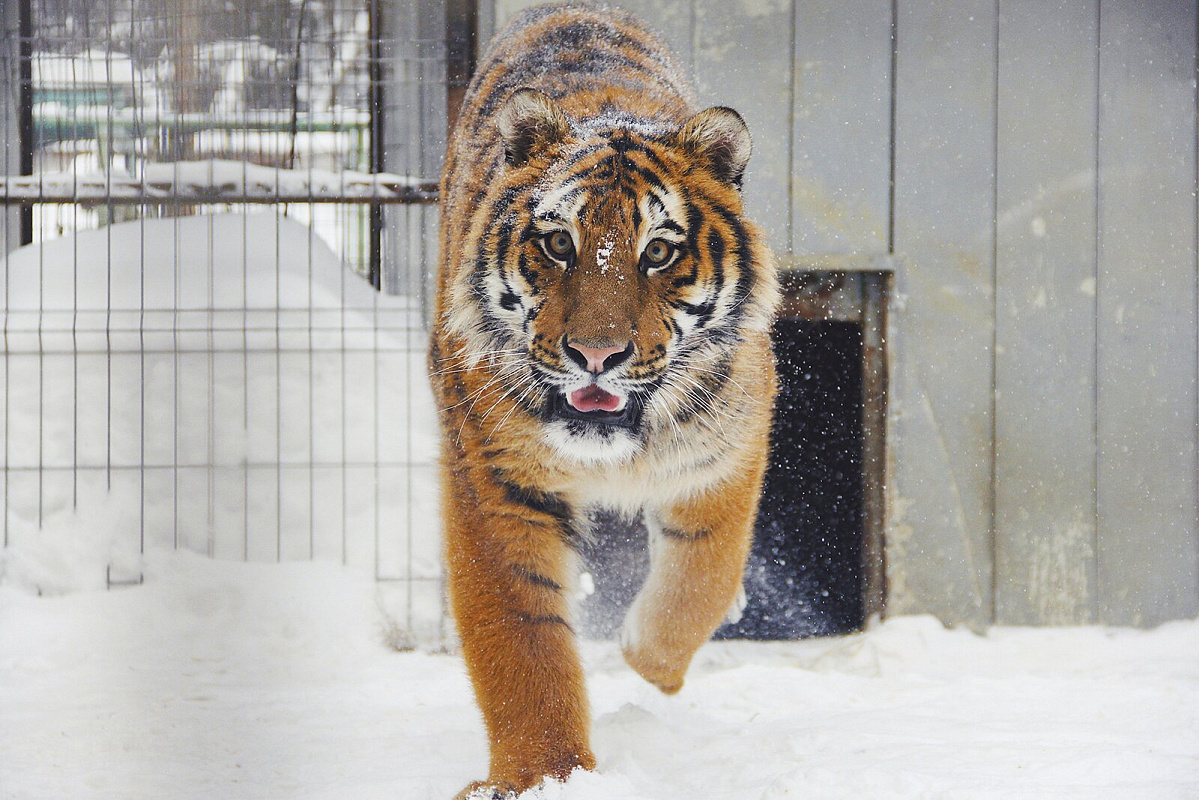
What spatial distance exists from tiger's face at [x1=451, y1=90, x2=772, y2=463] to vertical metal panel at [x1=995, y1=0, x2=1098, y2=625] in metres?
1.06

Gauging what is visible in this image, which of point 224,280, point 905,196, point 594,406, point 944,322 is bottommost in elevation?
point 594,406

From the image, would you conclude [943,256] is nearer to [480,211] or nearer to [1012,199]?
[1012,199]

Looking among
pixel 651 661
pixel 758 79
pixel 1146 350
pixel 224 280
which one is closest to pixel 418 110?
pixel 224 280

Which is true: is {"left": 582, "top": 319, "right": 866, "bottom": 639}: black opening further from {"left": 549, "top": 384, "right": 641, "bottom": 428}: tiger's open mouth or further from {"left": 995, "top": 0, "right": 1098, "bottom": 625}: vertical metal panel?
{"left": 549, "top": 384, "right": 641, "bottom": 428}: tiger's open mouth

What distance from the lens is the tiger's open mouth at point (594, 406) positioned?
A: 1.66 meters

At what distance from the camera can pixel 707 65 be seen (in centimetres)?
246

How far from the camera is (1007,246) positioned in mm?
2543

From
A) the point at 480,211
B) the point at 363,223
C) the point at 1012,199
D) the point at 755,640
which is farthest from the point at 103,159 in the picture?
the point at 1012,199

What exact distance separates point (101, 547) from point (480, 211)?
176 cm

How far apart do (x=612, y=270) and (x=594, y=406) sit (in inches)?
9.2

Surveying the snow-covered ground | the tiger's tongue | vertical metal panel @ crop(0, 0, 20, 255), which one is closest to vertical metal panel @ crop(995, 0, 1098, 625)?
the snow-covered ground

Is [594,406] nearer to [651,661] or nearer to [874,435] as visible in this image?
[651,661]

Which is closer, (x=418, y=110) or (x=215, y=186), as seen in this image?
(x=215, y=186)

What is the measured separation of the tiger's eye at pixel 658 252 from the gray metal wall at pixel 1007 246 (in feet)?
2.96
